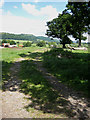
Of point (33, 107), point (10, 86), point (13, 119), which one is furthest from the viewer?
point (10, 86)

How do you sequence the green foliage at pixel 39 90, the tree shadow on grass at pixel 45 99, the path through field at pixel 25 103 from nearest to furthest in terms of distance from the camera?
the path through field at pixel 25 103
the tree shadow on grass at pixel 45 99
the green foliage at pixel 39 90

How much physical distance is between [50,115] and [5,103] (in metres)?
2.69

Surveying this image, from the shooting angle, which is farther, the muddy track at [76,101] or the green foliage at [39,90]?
the green foliage at [39,90]

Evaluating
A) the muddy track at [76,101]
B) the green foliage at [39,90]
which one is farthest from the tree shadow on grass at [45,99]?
the muddy track at [76,101]

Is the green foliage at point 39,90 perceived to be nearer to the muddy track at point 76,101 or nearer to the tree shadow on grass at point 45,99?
the tree shadow on grass at point 45,99

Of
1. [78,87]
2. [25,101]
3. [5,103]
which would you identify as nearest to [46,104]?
[25,101]

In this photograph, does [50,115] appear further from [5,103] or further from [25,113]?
[5,103]

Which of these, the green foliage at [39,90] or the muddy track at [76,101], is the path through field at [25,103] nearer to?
the muddy track at [76,101]

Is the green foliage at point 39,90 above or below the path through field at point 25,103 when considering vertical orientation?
above

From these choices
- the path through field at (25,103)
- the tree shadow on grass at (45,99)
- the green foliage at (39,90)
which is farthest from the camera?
the green foliage at (39,90)

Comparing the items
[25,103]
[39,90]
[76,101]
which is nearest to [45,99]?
[25,103]

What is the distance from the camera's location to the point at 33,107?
6023 millimetres

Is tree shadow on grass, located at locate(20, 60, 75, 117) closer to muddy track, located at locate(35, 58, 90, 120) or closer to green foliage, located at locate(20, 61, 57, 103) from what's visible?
green foliage, located at locate(20, 61, 57, 103)

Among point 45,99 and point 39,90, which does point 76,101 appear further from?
point 39,90
